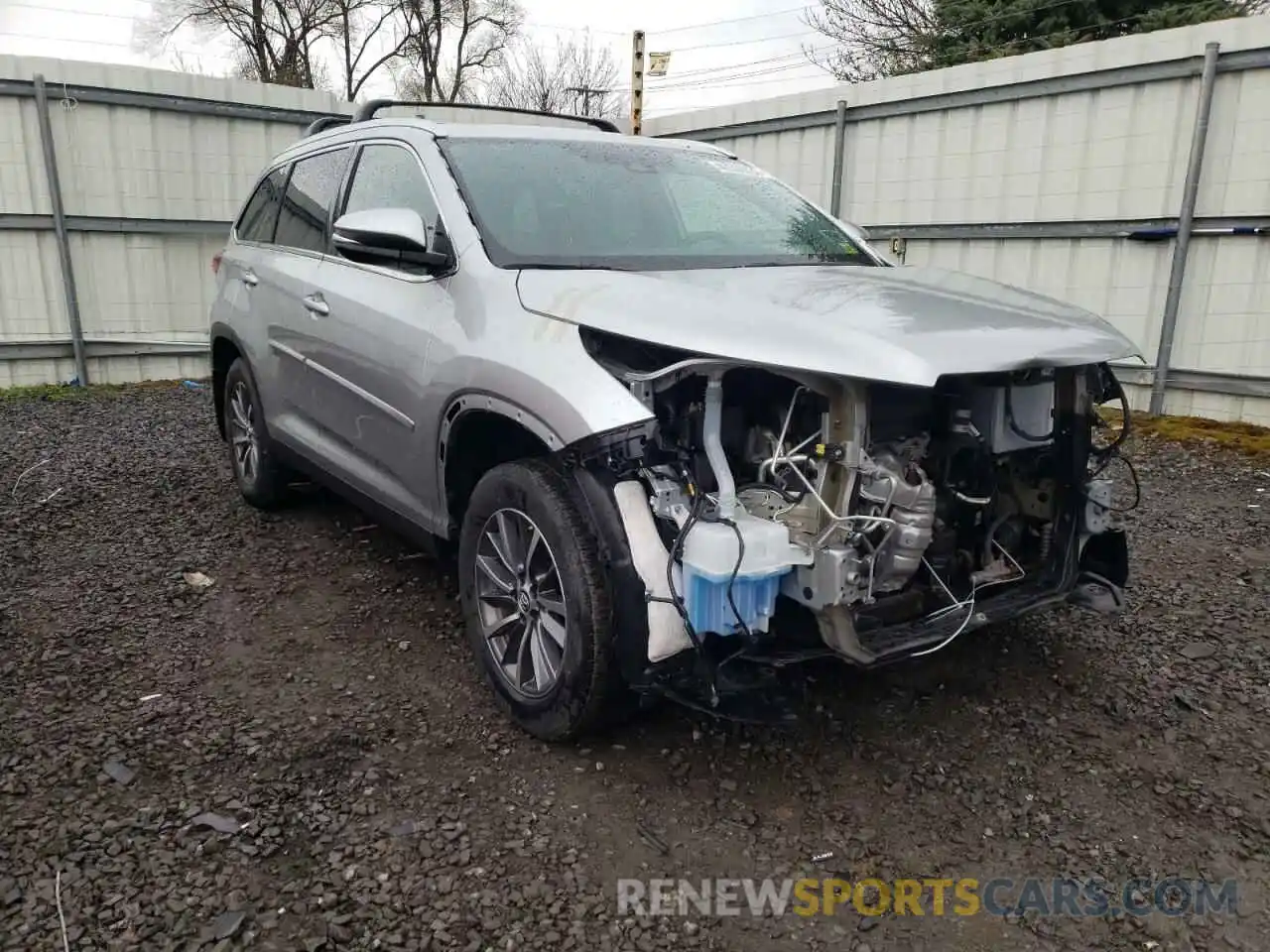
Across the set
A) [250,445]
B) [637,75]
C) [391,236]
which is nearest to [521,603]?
[391,236]

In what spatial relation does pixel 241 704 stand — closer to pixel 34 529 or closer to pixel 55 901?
pixel 55 901

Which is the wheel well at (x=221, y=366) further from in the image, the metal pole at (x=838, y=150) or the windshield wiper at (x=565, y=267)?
the metal pole at (x=838, y=150)

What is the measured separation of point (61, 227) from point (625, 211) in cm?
747

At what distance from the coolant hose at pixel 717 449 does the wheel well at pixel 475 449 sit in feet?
2.05

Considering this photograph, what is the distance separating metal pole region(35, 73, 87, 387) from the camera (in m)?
8.60

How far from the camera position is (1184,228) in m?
6.95

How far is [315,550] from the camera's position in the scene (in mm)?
4762

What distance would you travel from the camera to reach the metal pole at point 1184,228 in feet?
22.2

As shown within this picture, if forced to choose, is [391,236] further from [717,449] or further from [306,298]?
[717,449]

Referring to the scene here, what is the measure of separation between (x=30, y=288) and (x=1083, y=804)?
9.50m

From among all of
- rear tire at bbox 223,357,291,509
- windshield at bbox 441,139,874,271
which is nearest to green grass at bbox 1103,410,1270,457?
windshield at bbox 441,139,874,271

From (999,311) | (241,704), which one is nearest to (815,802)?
(999,311)

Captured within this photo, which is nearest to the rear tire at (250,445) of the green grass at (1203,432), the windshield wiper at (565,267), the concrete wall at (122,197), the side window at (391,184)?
the side window at (391,184)

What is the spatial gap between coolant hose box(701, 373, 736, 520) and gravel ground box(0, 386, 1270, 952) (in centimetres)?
87
